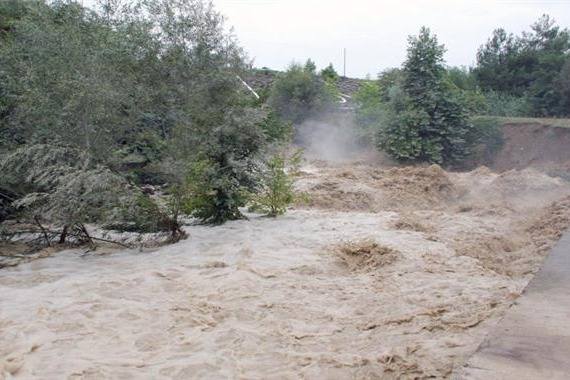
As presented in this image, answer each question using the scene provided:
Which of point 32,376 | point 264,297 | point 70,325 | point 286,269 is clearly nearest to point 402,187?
point 286,269

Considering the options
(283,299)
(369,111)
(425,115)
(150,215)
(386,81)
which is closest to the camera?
(283,299)

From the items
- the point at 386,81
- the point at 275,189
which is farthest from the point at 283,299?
the point at 386,81

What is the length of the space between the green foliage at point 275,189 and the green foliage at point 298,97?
15.1m

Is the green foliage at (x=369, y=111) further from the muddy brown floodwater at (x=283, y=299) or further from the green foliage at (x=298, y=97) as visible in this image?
the muddy brown floodwater at (x=283, y=299)

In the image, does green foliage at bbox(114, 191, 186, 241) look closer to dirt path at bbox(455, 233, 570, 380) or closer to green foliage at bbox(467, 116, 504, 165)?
dirt path at bbox(455, 233, 570, 380)

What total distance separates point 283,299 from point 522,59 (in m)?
29.9

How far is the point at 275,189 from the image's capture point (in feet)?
38.2

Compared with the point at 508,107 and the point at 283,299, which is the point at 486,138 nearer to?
the point at 508,107

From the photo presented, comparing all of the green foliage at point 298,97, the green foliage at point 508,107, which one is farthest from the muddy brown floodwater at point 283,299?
the green foliage at point 508,107

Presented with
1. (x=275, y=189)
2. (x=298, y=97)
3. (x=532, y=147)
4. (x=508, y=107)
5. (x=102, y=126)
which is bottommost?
(x=275, y=189)

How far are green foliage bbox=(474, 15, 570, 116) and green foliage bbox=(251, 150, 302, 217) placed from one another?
20379 mm

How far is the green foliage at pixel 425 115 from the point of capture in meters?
22.2

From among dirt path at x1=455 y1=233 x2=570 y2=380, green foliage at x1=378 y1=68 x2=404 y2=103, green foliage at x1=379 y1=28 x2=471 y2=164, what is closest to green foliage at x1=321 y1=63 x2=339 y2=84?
green foliage at x1=378 y1=68 x2=404 y2=103

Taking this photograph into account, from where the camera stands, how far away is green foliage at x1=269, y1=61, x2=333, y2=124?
27.0 meters
